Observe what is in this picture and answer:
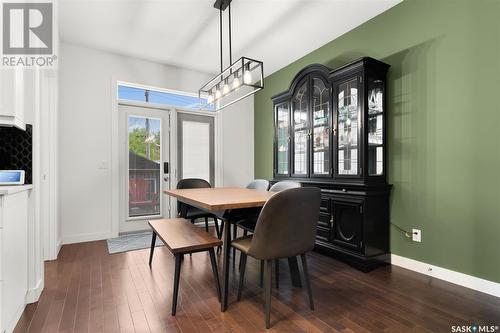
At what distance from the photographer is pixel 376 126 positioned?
8.73 ft

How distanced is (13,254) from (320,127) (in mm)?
2972

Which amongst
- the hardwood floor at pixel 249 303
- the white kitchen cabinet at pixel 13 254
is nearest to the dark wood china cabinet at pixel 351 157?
the hardwood floor at pixel 249 303

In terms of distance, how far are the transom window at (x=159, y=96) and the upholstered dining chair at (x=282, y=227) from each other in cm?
287

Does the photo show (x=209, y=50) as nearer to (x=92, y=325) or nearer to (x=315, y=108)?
(x=315, y=108)

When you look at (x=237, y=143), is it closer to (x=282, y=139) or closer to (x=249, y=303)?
(x=282, y=139)

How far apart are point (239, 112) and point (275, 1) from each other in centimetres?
239

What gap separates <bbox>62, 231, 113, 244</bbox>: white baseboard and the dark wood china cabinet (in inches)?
116

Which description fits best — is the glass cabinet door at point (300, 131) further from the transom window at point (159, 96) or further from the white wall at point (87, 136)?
the white wall at point (87, 136)

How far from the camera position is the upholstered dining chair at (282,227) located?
1524 mm

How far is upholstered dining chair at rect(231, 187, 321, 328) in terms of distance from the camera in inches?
60.0

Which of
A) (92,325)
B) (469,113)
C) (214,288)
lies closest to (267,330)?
(214,288)

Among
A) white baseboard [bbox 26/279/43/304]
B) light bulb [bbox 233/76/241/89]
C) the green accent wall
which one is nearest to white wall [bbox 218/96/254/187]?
light bulb [bbox 233/76/241/89]

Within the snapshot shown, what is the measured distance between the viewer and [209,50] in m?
3.65

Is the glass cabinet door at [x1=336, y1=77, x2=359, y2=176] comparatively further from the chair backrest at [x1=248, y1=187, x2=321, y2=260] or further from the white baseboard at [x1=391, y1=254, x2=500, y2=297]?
the chair backrest at [x1=248, y1=187, x2=321, y2=260]
